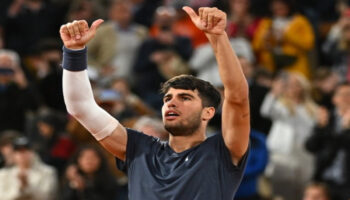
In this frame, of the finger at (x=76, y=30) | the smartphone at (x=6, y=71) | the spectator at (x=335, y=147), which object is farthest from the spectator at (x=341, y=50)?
the finger at (x=76, y=30)

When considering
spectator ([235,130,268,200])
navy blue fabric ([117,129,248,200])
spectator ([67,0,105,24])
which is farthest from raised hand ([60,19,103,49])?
spectator ([67,0,105,24])

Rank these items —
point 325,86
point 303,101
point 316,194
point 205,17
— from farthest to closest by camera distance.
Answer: point 325,86 → point 303,101 → point 316,194 → point 205,17

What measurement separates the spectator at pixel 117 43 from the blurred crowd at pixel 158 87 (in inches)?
0.5

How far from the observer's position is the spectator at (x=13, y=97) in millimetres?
9633

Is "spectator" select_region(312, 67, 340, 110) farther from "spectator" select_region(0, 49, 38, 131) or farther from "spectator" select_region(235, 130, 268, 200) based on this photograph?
A: "spectator" select_region(0, 49, 38, 131)

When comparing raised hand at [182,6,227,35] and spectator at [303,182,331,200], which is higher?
raised hand at [182,6,227,35]

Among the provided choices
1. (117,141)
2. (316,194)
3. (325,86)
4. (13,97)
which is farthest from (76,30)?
(325,86)

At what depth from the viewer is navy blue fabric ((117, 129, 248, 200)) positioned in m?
4.37

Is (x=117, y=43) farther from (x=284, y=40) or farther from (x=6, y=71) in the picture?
(x=284, y=40)

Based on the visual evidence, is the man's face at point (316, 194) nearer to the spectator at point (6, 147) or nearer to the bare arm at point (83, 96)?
the spectator at point (6, 147)

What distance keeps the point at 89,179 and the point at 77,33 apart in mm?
3802

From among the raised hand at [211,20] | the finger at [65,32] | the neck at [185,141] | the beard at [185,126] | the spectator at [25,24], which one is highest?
the raised hand at [211,20]

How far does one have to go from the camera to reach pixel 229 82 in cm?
431

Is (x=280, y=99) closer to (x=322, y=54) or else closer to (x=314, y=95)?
(x=314, y=95)
